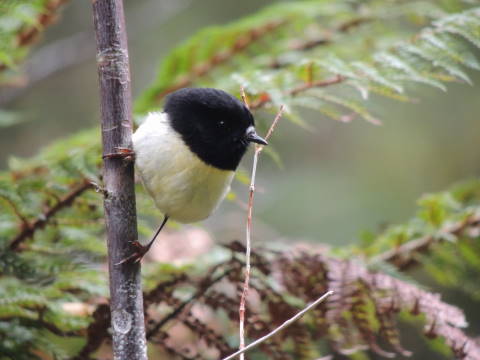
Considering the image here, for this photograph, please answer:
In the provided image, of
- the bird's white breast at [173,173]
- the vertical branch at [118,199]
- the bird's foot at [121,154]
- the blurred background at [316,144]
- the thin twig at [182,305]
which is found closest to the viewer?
the vertical branch at [118,199]

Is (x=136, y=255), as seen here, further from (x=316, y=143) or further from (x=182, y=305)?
(x=316, y=143)

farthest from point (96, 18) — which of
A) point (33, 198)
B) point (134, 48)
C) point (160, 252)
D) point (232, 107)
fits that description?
point (134, 48)

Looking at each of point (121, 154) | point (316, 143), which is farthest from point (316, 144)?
point (121, 154)

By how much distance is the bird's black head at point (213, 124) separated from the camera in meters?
2.17

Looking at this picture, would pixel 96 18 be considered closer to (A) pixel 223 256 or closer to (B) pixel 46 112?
(A) pixel 223 256

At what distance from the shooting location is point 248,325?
7.48 feet

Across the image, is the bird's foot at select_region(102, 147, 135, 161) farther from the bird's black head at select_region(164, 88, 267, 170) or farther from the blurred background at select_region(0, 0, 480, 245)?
the blurred background at select_region(0, 0, 480, 245)

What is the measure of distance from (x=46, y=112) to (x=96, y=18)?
549 cm

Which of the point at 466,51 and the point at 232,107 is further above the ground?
the point at 466,51

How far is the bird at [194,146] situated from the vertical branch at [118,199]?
0.27 meters

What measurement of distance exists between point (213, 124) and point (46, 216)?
758mm

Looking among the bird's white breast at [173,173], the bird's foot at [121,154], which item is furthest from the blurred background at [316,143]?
the bird's foot at [121,154]

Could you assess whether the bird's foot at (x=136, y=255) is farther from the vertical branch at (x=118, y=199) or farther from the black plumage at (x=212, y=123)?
the black plumage at (x=212, y=123)

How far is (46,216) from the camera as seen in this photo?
2.34m
